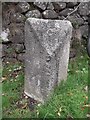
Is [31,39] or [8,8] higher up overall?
[8,8]

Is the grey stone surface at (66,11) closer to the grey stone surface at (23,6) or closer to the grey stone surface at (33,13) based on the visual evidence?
the grey stone surface at (33,13)

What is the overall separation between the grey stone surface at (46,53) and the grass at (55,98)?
0.15 metres

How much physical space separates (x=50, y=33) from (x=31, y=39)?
0.27 metres

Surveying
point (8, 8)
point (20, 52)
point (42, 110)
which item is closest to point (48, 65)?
point (42, 110)

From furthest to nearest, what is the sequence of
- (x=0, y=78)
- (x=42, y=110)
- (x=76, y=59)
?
(x=76, y=59) → (x=0, y=78) → (x=42, y=110)

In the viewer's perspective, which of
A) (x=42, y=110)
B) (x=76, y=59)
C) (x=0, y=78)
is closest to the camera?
(x=42, y=110)

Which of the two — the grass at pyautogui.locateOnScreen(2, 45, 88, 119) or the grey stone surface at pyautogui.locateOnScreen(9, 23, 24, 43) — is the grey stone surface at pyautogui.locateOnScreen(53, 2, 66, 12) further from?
the grass at pyautogui.locateOnScreen(2, 45, 88, 119)

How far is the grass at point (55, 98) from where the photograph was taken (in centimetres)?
380

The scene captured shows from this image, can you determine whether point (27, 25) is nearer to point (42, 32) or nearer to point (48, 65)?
point (42, 32)

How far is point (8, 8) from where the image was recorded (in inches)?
197

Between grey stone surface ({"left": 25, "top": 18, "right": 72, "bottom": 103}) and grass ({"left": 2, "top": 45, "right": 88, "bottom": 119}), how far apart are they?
5.9 inches

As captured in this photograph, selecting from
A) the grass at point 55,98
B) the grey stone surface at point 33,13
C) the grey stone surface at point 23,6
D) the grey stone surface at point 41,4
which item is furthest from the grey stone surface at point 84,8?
the grass at point 55,98

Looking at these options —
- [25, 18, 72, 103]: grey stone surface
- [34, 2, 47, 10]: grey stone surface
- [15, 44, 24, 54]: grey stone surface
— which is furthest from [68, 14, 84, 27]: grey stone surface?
[25, 18, 72, 103]: grey stone surface

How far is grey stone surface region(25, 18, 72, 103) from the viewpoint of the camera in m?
3.86
